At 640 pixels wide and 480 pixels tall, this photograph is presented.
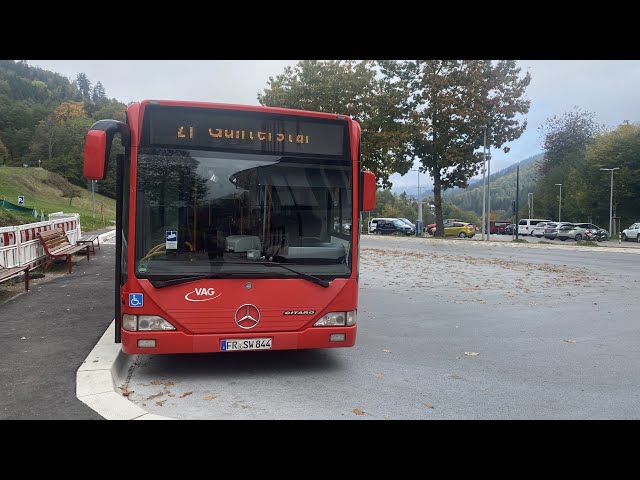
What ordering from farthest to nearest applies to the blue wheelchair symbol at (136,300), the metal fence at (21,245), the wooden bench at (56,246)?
the wooden bench at (56,246), the metal fence at (21,245), the blue wheelchair symbol at (136,300)

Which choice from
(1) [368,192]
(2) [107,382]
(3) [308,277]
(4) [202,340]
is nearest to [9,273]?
(2) [107,382]

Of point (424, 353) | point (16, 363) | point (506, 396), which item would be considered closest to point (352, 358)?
point (424, 353)

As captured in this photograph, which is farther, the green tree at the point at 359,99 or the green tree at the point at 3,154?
the green tree at the point at 3,154

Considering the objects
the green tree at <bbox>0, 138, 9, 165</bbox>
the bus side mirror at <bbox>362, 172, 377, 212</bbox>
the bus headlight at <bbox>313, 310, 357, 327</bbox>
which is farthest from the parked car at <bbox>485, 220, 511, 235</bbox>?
the green tree at <bbox>0, 138, 9, 165</bbox>

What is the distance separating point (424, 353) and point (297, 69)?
37.5 metres

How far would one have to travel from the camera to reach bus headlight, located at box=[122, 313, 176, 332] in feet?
18.1

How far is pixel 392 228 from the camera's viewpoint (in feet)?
184

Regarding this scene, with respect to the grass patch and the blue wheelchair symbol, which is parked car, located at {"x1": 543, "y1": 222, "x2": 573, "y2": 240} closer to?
the grass patch

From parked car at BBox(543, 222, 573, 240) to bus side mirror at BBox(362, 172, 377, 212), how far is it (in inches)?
1959

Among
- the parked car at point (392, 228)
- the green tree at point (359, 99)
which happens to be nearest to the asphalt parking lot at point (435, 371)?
the green tree at point (359, 99)

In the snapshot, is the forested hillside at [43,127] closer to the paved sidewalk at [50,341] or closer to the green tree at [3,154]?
the green tree at [3,154]

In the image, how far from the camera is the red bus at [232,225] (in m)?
5.55

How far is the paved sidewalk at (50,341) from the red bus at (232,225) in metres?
0.83

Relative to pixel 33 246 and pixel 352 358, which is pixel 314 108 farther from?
pixel 352 358
